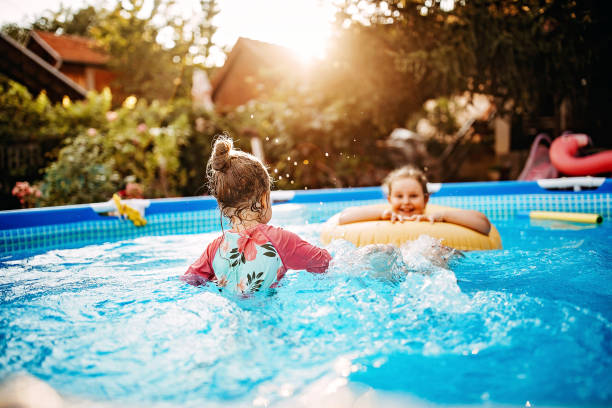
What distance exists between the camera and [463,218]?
3.54 meters

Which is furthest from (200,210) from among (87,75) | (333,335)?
(87,75)

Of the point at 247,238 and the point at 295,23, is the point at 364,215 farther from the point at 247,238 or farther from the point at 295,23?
the point at 295,23

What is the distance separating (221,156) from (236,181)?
0.14 m

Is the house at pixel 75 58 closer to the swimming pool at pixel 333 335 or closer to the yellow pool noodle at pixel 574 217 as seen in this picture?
the swimming pool at pixel 333 335

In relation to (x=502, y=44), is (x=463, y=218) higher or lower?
lower

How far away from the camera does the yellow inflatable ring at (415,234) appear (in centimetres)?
338

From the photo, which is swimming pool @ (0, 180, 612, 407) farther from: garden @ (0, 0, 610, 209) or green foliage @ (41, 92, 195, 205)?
green foliage @ (41, 92, 195, 205)

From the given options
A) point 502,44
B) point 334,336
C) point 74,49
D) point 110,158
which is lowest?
point 334,336

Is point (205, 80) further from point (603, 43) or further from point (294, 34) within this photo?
point (603, 43)

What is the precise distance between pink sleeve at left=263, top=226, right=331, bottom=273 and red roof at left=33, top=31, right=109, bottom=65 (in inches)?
920

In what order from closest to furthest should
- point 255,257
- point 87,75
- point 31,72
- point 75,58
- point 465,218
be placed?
point 255,257
point 465,218
point 31,72
point 75,58
point 87,75

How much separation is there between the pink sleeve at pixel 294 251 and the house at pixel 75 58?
23377 mm

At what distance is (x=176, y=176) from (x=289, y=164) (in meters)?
2.36

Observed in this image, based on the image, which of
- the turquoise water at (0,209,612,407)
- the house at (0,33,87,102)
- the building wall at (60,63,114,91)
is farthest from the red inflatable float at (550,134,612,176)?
the building wall at (60,63,114,91)
